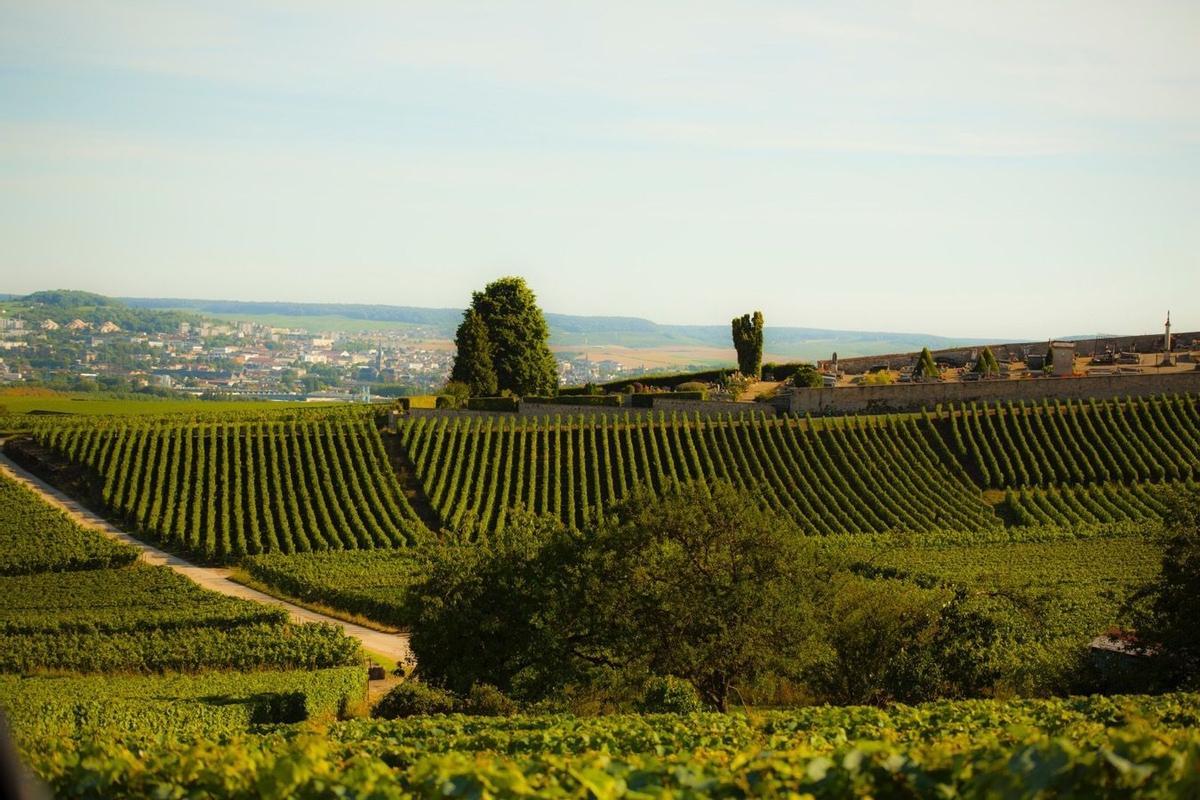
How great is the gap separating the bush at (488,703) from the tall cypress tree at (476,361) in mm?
42264

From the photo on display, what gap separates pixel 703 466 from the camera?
159 feet

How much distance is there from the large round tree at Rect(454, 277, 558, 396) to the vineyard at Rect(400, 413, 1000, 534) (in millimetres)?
13425

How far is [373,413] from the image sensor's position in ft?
181

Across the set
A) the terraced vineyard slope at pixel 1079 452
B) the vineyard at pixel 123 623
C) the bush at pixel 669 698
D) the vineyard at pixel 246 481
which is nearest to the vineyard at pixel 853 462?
the terraced vineyard slope at pixel 1079 452

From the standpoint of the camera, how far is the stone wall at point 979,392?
54.6 m

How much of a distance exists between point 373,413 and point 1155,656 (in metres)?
38.8

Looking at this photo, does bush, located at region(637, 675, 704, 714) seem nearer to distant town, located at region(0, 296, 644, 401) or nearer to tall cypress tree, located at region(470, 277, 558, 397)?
tall cypress tree, located at region(470, 277, 558, 397)

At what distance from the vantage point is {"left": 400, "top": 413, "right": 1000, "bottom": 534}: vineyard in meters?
44.6

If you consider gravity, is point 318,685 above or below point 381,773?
below

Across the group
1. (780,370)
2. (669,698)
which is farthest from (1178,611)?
(780,370)

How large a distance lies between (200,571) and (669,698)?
2292 cm

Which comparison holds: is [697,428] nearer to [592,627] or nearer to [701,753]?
[592,627]

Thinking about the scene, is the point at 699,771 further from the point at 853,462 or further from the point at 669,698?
the point at 853,462

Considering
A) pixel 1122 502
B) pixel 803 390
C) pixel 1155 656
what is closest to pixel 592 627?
pixel 1155 656
